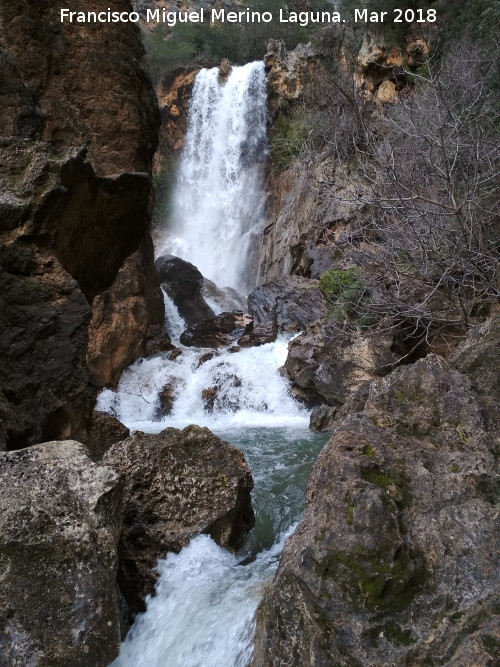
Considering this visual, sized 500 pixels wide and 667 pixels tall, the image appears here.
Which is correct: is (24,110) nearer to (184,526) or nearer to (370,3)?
(184,526)

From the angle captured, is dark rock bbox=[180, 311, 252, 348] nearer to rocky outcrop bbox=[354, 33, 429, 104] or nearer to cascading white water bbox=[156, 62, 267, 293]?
cascading white water bbox=[156, 62, 267, 293]

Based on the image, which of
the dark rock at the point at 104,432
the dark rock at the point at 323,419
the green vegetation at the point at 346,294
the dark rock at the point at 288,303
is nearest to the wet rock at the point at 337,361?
the green vegetation at the point at 346,294

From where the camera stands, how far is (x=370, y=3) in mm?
18375

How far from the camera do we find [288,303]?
15398 mm

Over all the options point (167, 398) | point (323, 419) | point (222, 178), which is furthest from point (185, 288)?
Result: point (323, 419)

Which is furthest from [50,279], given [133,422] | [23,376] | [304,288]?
[304,288]

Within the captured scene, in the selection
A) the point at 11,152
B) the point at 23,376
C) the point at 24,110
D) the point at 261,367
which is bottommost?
the point at 261,367

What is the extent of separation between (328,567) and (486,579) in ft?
2.23

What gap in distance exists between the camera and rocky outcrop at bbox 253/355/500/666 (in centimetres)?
216

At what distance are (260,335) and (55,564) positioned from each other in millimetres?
12092

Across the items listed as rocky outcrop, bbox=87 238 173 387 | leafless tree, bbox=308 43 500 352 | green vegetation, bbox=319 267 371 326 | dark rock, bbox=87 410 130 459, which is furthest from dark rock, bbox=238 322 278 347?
dark rock, bbox=87 410 130 459

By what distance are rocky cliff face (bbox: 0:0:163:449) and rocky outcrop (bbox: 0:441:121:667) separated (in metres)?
0.86

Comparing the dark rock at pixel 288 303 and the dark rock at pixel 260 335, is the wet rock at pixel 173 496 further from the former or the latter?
the dark rock at pixel 288 303

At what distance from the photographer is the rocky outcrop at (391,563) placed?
2162 mm
